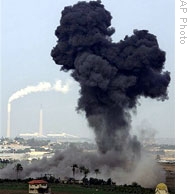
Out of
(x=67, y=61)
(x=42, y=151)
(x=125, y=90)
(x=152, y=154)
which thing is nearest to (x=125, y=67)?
(x=125, y=90)

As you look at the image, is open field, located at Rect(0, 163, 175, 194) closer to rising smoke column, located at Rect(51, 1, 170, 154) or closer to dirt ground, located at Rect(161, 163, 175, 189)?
dirt ground, located at Rect(161, 163, 175, 189)

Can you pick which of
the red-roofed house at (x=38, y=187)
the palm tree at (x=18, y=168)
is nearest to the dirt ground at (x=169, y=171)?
the red-roofed house at (x=38, y=187)

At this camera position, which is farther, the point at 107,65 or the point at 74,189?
the point at 107,65

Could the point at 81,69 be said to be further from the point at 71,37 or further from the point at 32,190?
the point at 32,190

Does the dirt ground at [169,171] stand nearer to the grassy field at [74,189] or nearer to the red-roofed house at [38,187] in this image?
the grassy field at [74,189]

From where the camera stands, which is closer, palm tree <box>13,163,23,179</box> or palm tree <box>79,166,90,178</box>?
palm tree <box>79,166,90,178</box>

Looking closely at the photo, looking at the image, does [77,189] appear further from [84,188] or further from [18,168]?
[18,168]

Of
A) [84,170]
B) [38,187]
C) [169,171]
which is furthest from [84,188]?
[169,171]

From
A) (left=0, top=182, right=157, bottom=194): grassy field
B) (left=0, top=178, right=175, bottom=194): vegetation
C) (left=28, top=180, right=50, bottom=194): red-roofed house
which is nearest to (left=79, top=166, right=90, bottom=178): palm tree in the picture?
(left=0, top=178, right=175, bottom=194): vegetation

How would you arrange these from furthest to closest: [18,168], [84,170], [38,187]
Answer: [18,168], [84,170], [38,187]
